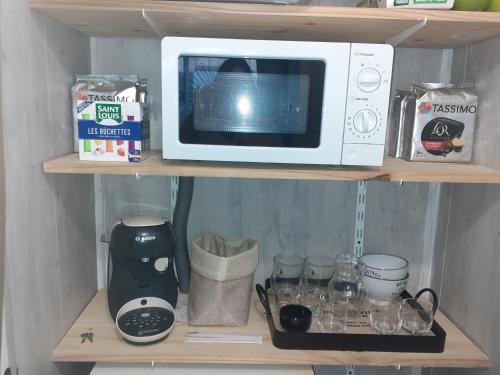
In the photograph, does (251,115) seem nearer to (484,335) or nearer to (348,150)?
(348,150)

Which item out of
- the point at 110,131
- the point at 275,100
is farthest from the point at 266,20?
the point at 110,131

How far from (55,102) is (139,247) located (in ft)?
1.36

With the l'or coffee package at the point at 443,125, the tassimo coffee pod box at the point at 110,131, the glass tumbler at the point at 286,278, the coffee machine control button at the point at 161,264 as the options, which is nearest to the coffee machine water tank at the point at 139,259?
Result: the coffee machine control button at the point at 161,264

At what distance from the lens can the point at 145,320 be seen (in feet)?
3.46

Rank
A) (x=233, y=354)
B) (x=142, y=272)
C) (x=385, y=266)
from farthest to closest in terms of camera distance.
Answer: (x=385, y=266) → (x=142, y=272) → (x=233, y=354)

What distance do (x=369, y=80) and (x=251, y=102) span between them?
10.2 inches

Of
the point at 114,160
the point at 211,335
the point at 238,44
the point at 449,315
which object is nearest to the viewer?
the point at 238,44

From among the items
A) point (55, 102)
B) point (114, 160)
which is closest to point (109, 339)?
point (114, 160)

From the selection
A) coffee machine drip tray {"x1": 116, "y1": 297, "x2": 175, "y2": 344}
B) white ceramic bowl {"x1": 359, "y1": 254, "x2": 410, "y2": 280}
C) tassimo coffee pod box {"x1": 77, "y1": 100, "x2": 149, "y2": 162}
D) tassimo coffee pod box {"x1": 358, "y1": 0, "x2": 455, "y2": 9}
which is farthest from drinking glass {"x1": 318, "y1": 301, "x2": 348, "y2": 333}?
tassimo coffee pod box {"x1": 358, "y1": 0, "x2": 455, "y2": 9}

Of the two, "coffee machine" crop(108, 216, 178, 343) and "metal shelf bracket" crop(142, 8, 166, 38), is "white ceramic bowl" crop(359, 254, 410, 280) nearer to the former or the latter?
"coffee machine" crop(108, 216, 178, 343)

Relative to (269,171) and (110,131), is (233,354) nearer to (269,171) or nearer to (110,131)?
(269,171)

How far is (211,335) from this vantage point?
3.57ft

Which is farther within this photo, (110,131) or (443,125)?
(443,125)

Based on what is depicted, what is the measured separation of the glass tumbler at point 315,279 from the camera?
1203 mm
